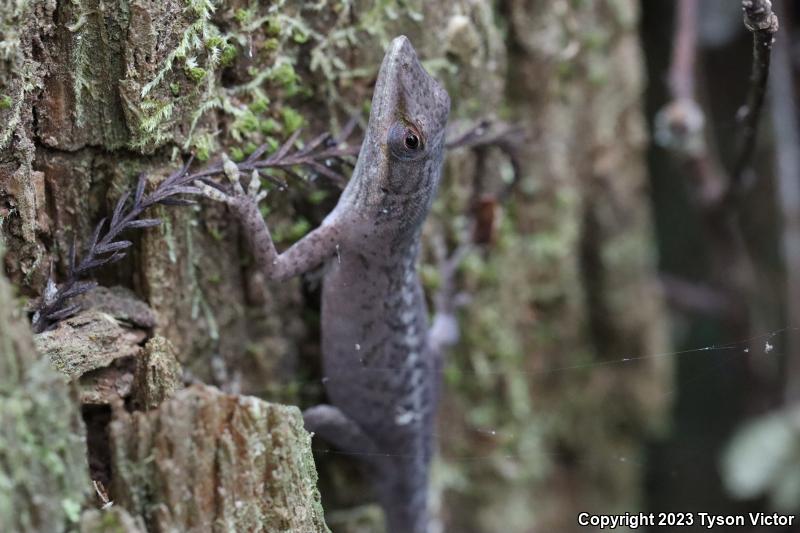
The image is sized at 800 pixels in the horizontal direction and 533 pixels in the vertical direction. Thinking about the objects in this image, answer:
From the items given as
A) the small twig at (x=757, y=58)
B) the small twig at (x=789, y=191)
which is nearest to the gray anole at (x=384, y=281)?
the small twig at (x=757, y=58)

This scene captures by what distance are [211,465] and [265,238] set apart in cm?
119

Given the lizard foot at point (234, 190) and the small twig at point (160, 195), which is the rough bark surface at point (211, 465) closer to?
the small twig at point (160, 195)

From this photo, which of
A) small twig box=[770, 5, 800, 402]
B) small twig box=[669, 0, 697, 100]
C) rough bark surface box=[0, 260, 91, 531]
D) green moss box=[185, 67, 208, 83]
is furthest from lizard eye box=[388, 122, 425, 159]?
small twig box=[770, 5, 800, 402]

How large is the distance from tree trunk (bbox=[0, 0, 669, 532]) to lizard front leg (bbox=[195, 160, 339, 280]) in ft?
0.44

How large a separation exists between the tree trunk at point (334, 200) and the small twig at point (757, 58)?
1292 millimetres

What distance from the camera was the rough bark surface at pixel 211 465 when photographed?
2.06 metres

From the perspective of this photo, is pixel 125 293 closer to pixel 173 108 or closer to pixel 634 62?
pixel 173 108

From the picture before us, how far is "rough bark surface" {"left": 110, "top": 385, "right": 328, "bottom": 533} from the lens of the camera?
6.77ft

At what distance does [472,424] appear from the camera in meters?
4.66

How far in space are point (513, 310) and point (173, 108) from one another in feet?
8.81

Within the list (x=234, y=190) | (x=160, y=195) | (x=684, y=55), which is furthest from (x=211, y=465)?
(x=684, y=55)

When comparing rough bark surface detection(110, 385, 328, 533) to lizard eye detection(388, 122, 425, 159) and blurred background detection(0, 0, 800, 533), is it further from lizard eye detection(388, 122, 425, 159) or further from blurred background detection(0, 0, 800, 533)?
lizard eye detection(388, 122, 425, 159)

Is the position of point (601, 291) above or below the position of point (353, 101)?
below

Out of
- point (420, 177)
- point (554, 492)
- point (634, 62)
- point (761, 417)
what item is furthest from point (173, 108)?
point (761, 417)
